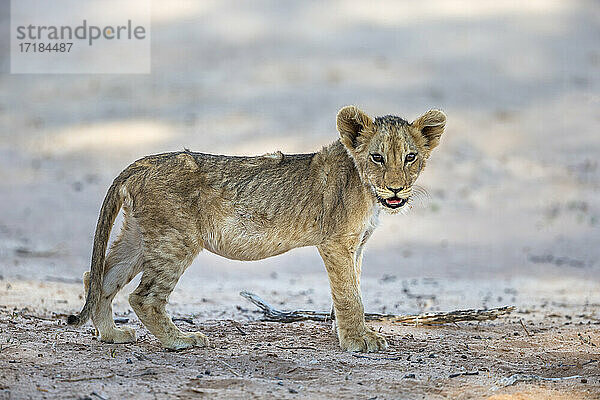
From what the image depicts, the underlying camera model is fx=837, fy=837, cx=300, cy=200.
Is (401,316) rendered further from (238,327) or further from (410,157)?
(410,157)

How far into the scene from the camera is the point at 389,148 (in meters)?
6.44

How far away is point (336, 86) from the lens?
769 inches

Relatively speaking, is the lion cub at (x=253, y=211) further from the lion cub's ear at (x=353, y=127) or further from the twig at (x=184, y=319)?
the twig at (x=184, y=319)

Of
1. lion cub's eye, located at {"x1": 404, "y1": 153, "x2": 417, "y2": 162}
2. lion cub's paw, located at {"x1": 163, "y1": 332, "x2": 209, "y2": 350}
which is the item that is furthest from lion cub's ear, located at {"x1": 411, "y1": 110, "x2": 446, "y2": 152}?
lion cub's paw, located at {"x1": 163, "y1": 332, "x2": 209, "y2": 350}

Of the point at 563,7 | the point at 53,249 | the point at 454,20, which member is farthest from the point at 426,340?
the point at 563,7

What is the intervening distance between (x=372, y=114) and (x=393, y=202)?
11643 millimetres

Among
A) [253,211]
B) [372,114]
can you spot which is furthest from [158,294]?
[372,114]

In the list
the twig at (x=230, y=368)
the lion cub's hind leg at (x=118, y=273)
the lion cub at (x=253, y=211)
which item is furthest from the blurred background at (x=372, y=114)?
the twig at (x=230, y=368)

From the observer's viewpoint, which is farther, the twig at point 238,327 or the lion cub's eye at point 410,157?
the twig at point 238,327

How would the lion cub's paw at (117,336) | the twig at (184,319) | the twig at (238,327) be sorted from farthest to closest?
1. the twig at (184,319)
2. the twig at (238,327)
3. the lion cub's paw at (117,336)

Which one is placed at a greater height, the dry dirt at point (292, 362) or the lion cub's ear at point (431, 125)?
the lion cub's ear at point (431, 125)

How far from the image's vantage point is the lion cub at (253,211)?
6.38m

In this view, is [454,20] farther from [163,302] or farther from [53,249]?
[163,302]

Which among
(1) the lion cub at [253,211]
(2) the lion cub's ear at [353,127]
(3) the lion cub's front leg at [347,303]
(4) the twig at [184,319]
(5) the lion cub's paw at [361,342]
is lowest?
(4) the twig at [184,319]
